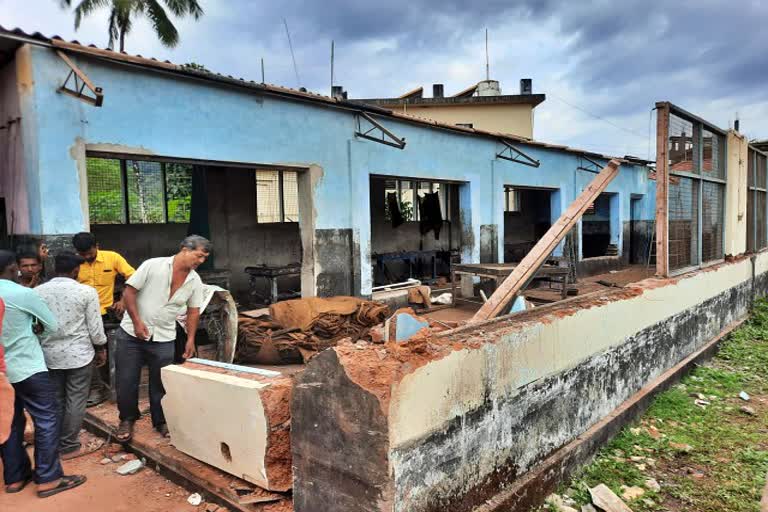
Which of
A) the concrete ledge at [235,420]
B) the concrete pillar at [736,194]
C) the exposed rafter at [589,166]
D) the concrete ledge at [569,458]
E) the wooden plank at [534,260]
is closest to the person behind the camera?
the concrete ledge at [235,420]

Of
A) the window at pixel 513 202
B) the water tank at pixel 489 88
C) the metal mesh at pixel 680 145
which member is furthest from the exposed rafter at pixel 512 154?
the water tank at pixel 489 88

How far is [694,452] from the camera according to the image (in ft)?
14.5

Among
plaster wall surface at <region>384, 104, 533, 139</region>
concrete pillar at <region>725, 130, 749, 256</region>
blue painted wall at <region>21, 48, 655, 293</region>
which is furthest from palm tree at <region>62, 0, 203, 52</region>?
concrete pillar at <region>725, 130, 749, 256</region>

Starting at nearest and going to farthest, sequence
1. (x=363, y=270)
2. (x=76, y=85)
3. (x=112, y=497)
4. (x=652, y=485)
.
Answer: (x=112, y=497)
(x=652, y=485)
(x=76, y=85)
(x=363, y=270)

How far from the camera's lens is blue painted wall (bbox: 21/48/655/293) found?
4.88 meters

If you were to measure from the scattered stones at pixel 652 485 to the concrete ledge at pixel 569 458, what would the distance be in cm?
41

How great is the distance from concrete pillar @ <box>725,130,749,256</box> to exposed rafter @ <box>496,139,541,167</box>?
347 cm

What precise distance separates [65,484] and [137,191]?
6620mm

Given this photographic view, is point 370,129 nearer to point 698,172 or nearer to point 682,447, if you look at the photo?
point 698,172

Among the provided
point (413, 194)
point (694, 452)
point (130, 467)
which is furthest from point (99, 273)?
point (413, 194)

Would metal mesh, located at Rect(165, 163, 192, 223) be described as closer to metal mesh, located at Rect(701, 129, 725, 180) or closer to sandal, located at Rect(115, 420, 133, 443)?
sandal, located at Rect(115, 420, 133, 443)

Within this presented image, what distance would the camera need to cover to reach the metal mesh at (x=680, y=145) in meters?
5.87

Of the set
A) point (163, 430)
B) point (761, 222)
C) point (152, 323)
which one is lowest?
point (163, 430)

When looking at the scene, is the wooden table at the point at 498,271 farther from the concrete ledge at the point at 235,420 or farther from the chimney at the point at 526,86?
the chimney at the point at 526,86
